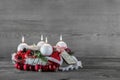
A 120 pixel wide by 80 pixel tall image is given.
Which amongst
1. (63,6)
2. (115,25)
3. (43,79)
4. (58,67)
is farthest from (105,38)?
(43,79)

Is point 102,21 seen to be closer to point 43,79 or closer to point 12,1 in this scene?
point 12,1

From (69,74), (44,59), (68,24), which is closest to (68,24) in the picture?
(68,24)

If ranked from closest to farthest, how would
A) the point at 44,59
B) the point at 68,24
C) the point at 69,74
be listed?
the point at 69,74
the point at 44,59
the point at 68,24

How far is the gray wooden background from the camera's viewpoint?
246 inches

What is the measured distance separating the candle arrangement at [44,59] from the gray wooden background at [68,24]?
1.75 m

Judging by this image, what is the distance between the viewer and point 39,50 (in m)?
4.30

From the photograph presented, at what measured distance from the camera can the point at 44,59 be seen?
4203 mm

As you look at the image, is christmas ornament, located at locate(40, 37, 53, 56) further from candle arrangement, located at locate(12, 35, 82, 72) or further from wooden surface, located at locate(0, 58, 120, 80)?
wooden surface, located at locate(0, 58, 120, 80)

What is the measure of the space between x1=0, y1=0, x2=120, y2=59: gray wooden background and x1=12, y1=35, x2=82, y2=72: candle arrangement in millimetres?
1751

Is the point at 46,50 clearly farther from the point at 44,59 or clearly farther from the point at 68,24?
the point at 68,24

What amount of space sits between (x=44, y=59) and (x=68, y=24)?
213 cm

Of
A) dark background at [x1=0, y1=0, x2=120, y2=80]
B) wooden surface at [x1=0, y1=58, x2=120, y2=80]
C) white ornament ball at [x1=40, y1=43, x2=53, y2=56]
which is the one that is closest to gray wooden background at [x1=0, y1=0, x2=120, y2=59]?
dark background at [x1=0, y1=0, x2=120, y2=80]

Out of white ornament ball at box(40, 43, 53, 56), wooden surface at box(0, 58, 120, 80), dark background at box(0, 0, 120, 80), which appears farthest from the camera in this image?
dark background at box(0, 0, 120, 80)

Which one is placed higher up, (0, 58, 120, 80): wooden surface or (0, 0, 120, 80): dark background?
(0, 0, 120, 80): dark background
